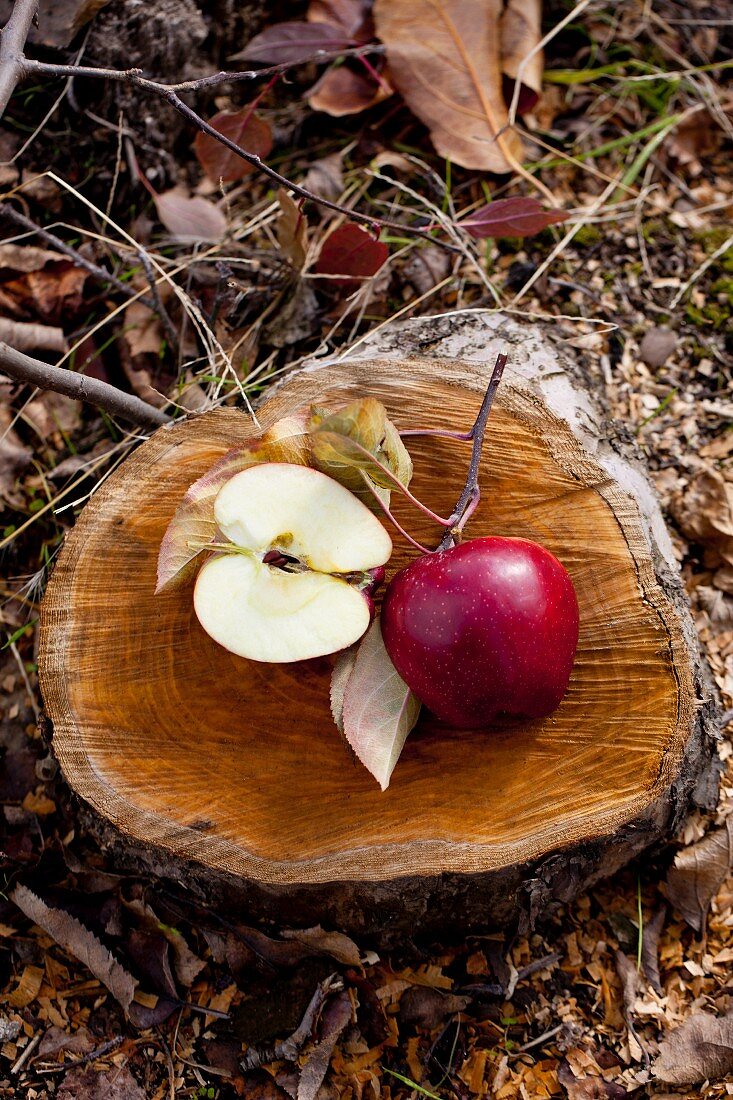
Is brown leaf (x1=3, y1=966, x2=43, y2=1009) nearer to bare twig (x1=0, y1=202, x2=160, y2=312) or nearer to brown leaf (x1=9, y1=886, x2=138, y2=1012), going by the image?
brown leaf (x1=9, y1=886, x2=138, y2=1012)

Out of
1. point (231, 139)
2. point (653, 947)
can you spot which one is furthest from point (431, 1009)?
point (231, 139)

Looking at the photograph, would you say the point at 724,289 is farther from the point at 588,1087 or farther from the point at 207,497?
the point at 588,1087

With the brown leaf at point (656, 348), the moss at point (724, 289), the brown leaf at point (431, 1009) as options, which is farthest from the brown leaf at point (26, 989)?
the moss at point (724, 289)

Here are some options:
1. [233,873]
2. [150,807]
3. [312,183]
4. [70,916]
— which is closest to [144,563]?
[150,807]

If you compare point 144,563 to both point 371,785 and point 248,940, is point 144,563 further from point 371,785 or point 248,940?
point 248,940

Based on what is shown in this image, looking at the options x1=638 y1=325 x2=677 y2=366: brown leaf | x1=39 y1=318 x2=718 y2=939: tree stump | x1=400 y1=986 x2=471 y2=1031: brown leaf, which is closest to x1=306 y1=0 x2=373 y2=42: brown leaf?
x1=638 y1=325 x2=677 y2=366: brown leaf
